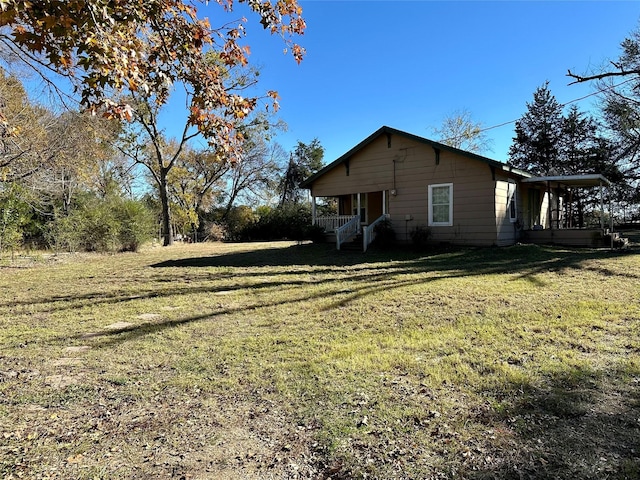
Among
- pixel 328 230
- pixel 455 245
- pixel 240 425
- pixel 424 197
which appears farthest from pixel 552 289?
pixel 328 230

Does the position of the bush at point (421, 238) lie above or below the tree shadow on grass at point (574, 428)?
above

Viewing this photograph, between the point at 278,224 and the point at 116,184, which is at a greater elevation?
the point at 116,184

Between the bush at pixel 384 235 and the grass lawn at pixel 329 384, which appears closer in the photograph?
the grass lawn at pixel 329 384

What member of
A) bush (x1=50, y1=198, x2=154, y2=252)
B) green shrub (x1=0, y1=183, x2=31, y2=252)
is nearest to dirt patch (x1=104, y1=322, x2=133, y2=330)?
green shrub (x1=0, y1=183, x2=31, y2=252)

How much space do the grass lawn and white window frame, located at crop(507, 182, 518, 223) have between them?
6.86 metres

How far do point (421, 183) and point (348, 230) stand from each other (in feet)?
10.8

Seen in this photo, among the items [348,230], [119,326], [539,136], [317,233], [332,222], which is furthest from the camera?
[539,136]

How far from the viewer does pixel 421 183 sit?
13461 mm

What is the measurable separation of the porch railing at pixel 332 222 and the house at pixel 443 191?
0.05 metres

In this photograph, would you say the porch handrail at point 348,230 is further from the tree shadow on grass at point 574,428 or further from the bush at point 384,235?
the tree shadow on grass at point 574,428

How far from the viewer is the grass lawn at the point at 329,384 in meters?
2.06

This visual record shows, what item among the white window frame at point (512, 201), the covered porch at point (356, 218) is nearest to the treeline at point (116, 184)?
the covered porch at point (356, 218)

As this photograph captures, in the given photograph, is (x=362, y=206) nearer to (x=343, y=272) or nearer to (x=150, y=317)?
(x=343, y=272)

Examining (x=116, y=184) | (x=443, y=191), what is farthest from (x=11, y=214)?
(x=116, y=184)
